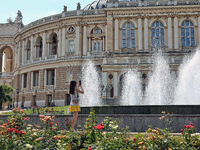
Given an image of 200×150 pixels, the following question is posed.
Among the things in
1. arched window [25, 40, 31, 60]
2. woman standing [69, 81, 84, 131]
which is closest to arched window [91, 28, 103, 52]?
arched window [25, 40, 31, 60]

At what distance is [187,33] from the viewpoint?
4366 cm

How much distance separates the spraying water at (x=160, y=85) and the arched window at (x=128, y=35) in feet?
18.1

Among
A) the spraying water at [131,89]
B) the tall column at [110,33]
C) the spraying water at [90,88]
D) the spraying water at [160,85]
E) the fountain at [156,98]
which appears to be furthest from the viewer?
the tall column at [110,33]

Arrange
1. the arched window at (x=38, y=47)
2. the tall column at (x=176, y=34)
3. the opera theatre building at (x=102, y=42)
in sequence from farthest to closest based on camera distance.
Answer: the arched window at (x=38, y=47) → the tall column at (x=176, y=34) → the opera theatre building at (x=102, y=42)

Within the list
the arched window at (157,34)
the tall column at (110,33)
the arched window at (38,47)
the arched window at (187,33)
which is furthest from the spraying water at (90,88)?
the arched window at (187,33)

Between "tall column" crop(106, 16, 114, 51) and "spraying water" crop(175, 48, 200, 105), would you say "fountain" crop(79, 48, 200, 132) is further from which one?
"tall column" crop(106, 16, 114, 51)

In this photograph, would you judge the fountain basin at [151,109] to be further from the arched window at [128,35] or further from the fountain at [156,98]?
the arched window at [128,35]

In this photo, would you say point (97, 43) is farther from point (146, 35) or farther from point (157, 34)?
point (157, 34)

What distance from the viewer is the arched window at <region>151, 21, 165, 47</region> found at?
4344 centimetres

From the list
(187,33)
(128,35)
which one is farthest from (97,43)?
(187,33)

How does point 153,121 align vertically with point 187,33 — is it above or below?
below

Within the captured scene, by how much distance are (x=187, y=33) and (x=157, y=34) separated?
191 inches

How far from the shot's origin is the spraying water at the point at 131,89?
31.2 metres

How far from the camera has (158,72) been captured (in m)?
35.2
